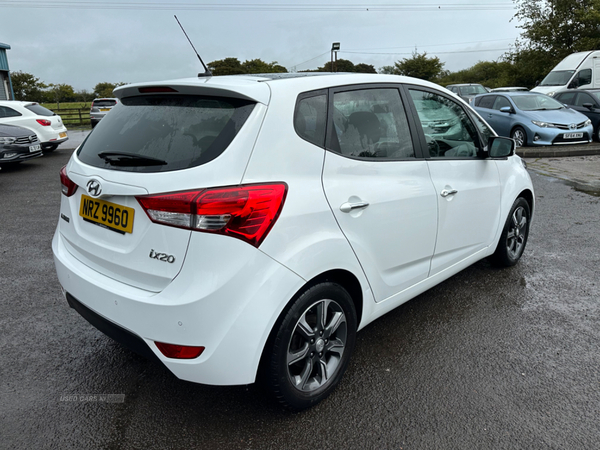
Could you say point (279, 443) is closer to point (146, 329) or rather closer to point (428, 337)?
point (146, 329)

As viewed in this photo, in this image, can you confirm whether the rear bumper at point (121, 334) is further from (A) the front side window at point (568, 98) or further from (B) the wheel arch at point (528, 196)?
(A) the front side window at point (568, 98)

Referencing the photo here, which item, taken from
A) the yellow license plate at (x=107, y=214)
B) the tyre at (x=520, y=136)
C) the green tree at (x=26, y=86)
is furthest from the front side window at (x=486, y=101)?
the green tree at (x=26, y=86)

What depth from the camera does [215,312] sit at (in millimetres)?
2025

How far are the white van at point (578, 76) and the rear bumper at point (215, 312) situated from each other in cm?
1821

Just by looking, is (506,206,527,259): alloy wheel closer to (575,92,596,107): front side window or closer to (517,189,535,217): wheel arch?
A: (517,189,535,217): wheel arch

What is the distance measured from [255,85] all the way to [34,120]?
40.9ft

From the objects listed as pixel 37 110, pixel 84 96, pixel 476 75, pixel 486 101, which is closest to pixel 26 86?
pixel 84 96

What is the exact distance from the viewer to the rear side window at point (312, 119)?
235cm

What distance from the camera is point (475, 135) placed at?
371 cm

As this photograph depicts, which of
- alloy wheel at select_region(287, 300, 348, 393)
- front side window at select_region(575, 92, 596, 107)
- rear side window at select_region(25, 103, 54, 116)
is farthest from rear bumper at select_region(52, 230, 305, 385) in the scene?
front side window at select_region(575, 92, 596, 107)

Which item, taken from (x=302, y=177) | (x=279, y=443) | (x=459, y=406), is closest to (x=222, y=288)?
(x=302, y=177)

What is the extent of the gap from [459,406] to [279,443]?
0.98m

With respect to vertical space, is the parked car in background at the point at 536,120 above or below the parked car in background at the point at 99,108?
above

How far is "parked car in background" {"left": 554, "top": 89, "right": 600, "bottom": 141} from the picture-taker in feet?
46.0
